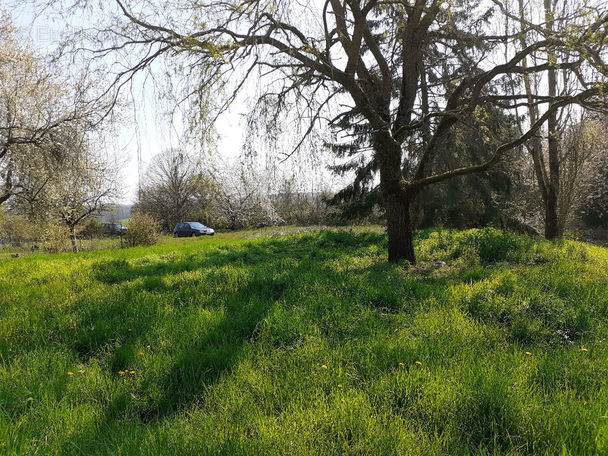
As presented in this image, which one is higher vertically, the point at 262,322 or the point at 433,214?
the point at 433,214

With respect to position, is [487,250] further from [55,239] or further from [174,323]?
[55,239]

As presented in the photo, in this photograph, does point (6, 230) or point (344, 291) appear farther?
point (6, 230)

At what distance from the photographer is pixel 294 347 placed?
301cm

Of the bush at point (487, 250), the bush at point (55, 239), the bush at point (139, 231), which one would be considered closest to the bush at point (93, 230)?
the bush at point (55, 239)

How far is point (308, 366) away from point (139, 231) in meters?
16.3

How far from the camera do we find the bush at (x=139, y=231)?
16.3 meters

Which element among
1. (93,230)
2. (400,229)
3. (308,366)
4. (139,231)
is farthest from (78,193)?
(308,366)

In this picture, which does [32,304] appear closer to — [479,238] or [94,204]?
[479,238]

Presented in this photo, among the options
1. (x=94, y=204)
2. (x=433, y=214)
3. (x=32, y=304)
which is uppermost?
(x=94, y=204)

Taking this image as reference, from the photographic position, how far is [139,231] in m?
16.4

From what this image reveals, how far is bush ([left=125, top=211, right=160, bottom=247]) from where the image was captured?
1634 cm

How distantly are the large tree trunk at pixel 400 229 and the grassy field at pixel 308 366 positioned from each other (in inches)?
68.5

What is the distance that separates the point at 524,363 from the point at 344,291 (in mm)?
2389

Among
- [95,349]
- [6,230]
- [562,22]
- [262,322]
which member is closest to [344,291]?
[262,322]
